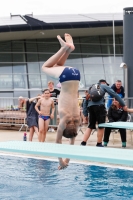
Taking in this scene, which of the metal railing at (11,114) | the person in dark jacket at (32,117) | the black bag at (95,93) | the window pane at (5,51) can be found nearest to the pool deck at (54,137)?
the metal railing at (11,114)

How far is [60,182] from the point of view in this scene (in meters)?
10.3

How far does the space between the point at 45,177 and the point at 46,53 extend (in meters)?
24.0

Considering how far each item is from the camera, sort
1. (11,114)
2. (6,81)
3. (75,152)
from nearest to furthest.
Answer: (75,152) → (11,114) → (6,81)

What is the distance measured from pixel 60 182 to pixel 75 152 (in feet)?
7.62

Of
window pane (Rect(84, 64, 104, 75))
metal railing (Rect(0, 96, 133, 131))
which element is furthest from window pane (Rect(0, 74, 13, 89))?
metal railing (Rect(0, 96, 133, 131))

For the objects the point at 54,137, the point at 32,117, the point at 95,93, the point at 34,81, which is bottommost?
the point at 54,137

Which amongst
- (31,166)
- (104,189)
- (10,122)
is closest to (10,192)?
(104,189)

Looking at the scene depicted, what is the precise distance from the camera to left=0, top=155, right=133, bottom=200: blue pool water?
9.23m

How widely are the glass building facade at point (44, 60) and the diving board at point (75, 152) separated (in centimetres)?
2188

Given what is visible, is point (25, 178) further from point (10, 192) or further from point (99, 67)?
point (99, 67)

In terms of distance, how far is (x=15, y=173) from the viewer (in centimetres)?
1136

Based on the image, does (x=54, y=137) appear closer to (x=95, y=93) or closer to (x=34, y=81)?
(x=95, y=93)

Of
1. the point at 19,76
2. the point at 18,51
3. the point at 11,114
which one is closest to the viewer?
the point at 11,114

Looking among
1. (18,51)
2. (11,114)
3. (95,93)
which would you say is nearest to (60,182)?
(95,93)
